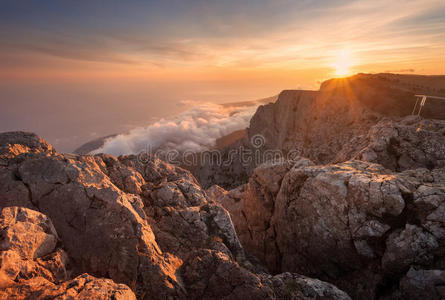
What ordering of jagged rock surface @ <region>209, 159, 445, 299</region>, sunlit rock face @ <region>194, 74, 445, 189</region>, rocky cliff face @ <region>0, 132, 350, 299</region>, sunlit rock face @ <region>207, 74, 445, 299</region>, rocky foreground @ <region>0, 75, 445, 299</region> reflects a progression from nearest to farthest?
rocky cliff face @ <region>0, 132, 350, 299</region> → rocky foreground @ <region>0, 75, 445, 299</region> → jagged rock surface @ <region>209, 159, 445, 299</region> → sunlit rock face @ <region>207, 74, 445, 299</region> → sunlit rock face @ <region>194, 74, 445, 189</region>

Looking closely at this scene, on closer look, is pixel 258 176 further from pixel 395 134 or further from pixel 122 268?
pixel 122 268

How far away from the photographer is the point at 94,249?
404 inches

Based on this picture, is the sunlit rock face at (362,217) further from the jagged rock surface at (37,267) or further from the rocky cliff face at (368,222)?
the jagged rock surface at (37,267)

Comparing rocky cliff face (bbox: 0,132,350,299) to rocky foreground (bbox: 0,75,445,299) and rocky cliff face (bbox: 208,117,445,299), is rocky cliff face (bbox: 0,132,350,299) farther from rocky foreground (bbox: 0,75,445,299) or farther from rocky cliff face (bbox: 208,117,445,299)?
rocky cliff face (bbox: 208,117,445,299)

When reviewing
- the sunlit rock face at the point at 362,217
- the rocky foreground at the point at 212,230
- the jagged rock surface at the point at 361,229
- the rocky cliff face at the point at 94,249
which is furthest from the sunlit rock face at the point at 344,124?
the rocky cliff face at the point at 94,249

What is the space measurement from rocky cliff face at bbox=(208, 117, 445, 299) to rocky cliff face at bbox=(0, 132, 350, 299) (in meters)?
3.70

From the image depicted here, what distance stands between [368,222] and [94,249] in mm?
16916

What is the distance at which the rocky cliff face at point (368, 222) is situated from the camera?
1252 cm

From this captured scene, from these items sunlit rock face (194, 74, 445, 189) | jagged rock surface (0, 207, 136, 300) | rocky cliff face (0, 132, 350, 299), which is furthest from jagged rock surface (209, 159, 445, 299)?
jagged rock surface (0, 207, 136, 300)

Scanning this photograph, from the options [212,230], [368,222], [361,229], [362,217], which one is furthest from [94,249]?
[368,222]

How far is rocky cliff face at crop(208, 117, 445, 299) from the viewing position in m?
12.5

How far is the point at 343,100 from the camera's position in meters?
65.9

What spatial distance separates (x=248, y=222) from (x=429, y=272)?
52.9 ft

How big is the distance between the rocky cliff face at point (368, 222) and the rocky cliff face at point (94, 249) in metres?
3.70
